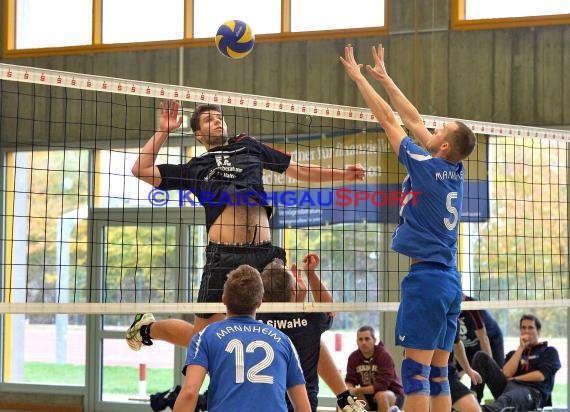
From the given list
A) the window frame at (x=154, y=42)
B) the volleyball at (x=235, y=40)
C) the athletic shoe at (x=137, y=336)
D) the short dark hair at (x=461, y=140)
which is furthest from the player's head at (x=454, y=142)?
the window frame at (x=154, y=42)

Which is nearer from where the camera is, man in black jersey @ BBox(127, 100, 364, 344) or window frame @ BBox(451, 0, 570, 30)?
man in black jersey @ BBox(127, 100, 364, 344)

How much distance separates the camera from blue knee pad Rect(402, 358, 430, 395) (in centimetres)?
589

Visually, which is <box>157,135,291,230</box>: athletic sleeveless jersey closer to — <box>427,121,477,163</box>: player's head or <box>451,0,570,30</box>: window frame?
<box>427,121,477,163</box>: player's head

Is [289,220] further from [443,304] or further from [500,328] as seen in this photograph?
[443,304]

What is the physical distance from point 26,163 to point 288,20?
15.3ft

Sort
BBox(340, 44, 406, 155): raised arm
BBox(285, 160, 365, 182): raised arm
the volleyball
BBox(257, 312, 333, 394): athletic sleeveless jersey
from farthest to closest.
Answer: the volleyball, BBox(285, 160, 365, 182): raised arm, BBox(257, 312, 333, 394): athletic sleeveless jersey, BBox(340, 44, 406, 155): raised arm

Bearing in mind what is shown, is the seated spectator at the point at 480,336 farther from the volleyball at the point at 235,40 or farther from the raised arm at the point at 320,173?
the volleyball at the point at 235,40

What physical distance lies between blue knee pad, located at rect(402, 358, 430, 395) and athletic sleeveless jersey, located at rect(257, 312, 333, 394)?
832mm

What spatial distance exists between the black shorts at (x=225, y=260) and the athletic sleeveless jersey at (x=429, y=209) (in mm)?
1117

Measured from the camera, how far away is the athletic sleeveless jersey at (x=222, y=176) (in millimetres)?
6691

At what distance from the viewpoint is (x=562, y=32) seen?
1181cm

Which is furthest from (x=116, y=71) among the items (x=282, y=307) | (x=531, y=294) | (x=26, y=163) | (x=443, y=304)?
(x=443, y=304)

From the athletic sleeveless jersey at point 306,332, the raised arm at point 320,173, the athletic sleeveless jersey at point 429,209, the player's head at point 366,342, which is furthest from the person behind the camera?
the player's head at point 366,342

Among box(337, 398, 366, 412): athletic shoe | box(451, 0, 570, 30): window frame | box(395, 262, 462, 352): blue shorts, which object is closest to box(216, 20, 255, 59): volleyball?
box(395, 262, 462, 352): blue shorts
